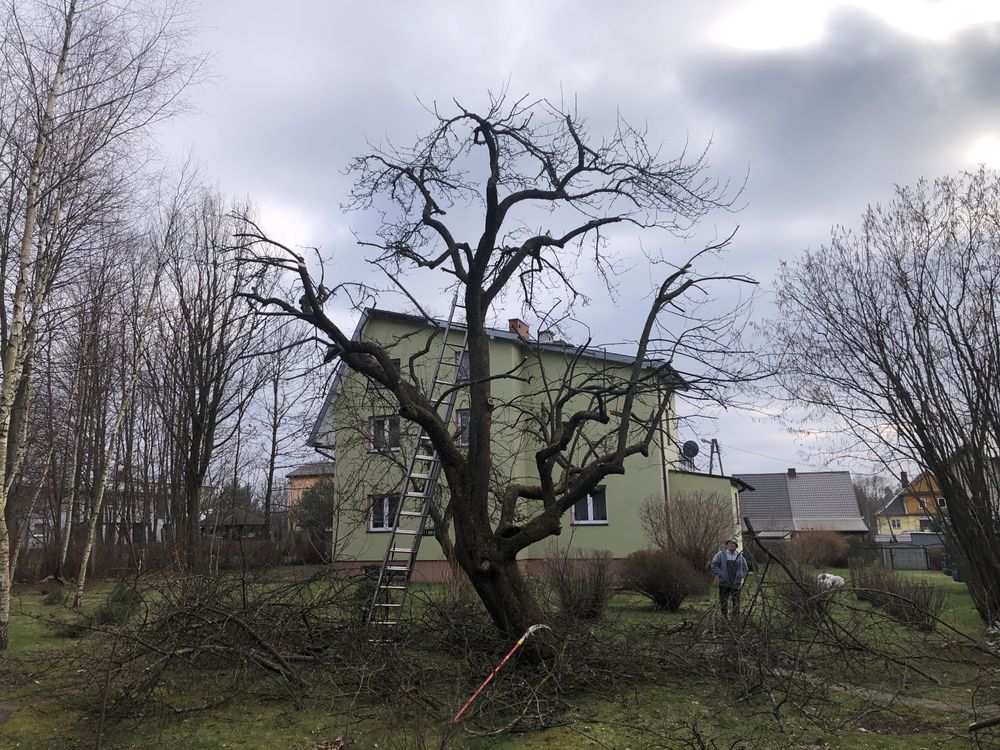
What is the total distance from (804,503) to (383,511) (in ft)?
139

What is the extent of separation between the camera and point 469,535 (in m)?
7.97

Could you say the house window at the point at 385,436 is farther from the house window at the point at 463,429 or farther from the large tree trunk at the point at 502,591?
the large tree trunk at the point at 502,591

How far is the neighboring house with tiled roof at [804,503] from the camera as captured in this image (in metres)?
51.5

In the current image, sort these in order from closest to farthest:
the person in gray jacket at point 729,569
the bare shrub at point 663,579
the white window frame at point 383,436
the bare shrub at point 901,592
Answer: the bare shrub at point 901,592 < the person in gray jacket at point 729,569 < the white window frame at point 383,436 < the bare shrub at point 663,579

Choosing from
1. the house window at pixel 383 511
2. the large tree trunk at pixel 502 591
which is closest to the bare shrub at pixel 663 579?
the house window at pixel 383 511

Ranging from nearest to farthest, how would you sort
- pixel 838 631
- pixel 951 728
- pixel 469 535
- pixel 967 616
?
pixel 951 728
pixel 469 535
pixel 838 631
pixel 967 616

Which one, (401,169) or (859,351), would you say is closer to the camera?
(401,169)

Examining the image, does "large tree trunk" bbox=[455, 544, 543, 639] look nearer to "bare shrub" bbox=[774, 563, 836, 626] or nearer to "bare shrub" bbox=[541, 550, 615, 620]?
"bare shrub" bbox=[541, 550, 615, 620]

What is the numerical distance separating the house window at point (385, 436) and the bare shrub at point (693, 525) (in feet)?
23.6

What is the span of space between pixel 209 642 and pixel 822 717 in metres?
5.62

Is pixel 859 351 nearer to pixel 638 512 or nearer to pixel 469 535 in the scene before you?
pixel 469 535

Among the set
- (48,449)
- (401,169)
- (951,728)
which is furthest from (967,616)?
(48,449)

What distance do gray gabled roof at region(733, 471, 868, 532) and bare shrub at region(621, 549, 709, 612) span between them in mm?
38091

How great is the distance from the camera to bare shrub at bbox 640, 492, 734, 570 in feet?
59.7
